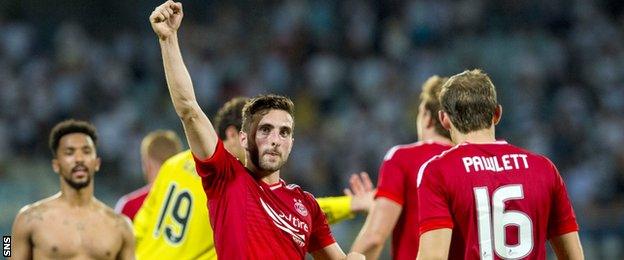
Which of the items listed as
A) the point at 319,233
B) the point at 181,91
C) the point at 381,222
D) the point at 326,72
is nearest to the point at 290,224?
the point at 319,233

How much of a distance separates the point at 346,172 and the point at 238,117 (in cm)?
819

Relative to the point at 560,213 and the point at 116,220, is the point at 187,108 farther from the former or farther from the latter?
the point at 116,220

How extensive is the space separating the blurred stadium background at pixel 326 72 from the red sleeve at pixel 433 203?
973 centimetres

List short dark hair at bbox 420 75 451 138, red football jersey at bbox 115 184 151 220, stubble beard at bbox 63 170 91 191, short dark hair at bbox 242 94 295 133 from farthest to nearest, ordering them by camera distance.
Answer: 1. red football jersey at bbox 115 184 151 220
2. stubble beard at bbox 63 170 91 191
3. short dark hair at bbox 420 75 451 138
4. short dark hair at bbox 242 94 295 133

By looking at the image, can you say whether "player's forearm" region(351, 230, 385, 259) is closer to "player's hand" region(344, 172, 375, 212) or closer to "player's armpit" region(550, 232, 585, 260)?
"player's hand" region(344, 172, 375, 212)

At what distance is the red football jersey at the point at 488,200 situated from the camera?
534 centimetres

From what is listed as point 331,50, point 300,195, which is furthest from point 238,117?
point 331,50

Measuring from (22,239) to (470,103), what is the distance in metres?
3.34

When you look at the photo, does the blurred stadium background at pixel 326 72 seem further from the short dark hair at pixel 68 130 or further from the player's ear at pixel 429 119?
the player's ear at pixel 429 119

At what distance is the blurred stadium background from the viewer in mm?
16031

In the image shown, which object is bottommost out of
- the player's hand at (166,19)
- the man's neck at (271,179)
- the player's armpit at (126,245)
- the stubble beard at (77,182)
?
the player's armpit at (126,245)

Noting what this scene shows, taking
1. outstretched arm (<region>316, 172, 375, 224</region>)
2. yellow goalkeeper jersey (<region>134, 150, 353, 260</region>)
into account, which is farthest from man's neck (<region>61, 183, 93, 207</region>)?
outstretched arm (<region>316, 172, 375, 224</region>)

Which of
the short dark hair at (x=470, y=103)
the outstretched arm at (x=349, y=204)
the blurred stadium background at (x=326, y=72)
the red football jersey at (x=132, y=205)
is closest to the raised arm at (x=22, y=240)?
the outstretched arm at (x=349, y=204)

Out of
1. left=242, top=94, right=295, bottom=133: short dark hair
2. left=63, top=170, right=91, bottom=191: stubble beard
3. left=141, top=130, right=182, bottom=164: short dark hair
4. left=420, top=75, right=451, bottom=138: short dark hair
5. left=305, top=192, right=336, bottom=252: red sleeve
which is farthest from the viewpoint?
left=141, top=130, right=182, bottom=164: short dark hair
